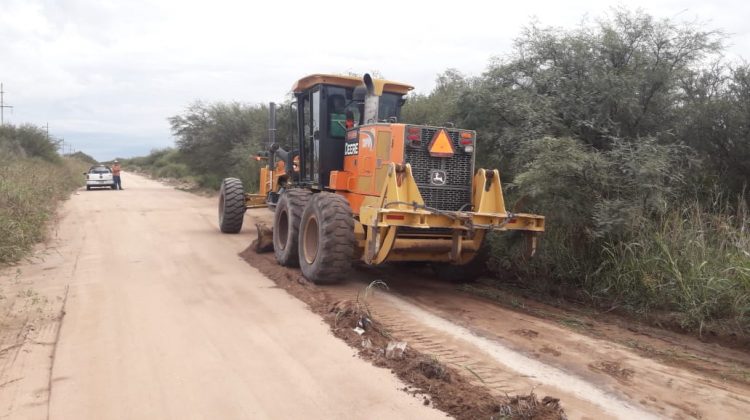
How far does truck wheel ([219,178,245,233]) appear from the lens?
1173 centimetres

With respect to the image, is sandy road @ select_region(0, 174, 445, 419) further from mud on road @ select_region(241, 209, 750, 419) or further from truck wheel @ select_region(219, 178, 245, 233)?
truck wheel @ select_region(219, 178, 245, 233)

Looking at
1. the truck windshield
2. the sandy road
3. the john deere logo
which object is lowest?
the sandy road

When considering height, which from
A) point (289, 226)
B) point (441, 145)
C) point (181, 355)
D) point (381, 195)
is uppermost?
point (441, 145)

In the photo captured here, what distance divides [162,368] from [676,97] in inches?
286

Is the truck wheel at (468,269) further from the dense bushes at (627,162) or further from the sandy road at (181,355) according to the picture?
the sandy road at (181,355)

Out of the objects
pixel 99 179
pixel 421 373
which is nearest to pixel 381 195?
pixel 421 373

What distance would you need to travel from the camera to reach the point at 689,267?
5.89m

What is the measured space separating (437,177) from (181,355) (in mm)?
3801

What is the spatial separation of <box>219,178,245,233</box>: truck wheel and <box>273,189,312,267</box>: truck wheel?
331 cm

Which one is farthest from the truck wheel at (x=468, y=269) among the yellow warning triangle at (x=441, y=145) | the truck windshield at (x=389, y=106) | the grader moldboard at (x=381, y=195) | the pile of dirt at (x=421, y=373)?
the truck windshield at (x=389, y=106)

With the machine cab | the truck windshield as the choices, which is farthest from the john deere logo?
the truck windshield

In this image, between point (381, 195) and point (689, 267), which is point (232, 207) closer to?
point (381, 195)

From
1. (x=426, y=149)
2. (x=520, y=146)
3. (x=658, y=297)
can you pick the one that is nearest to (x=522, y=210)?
(x=520, y=146)

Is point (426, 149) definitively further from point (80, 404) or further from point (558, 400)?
point (80, 404)
